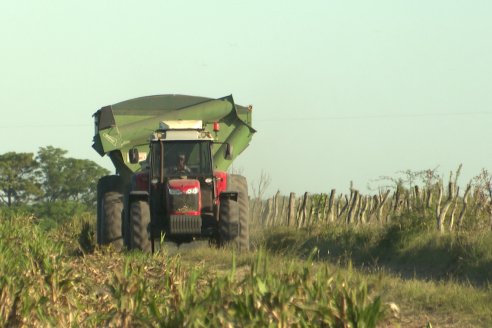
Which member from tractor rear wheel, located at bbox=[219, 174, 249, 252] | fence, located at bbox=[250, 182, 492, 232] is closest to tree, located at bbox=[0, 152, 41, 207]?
fence, located at bbox=[250, 182, 492, 232]

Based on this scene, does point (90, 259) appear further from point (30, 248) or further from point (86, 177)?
point (86, 177)

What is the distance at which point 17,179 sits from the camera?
227ft

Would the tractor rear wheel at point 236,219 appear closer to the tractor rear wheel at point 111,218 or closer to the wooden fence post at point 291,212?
the tractor rear wheel at point 111,218

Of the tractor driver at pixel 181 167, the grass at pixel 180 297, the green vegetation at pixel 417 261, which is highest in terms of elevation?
the tractor driver at pixel 181 167

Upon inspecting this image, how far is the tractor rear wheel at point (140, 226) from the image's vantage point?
17609 millimetres

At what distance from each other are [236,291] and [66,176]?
67.6 meters

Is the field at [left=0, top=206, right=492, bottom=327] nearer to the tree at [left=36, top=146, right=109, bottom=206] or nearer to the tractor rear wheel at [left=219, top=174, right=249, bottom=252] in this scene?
the tractor rear wheel at [left=219, top=174, right=249, bottom=252]

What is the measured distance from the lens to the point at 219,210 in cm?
1816

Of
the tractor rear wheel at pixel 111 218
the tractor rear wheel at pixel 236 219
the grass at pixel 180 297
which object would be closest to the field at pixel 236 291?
the grass at pixel 180 297

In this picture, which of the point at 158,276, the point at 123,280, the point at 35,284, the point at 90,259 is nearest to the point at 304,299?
the point at 123,280

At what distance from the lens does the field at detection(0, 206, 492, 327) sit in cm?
681

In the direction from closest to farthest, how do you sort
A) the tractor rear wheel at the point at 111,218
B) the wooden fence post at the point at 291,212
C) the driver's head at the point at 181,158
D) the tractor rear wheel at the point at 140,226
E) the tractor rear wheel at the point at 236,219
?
the tractor rear wheel at the point at 140,226
the tractor rear wheel at the point at 236,219
the driver's head at the point at 181,158
the tractor rear wheel at the point at 111,218
the wooden fence post at the point at 291,212

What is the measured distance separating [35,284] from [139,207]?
7.88 metres

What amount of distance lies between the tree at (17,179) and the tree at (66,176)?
1.87 meters
